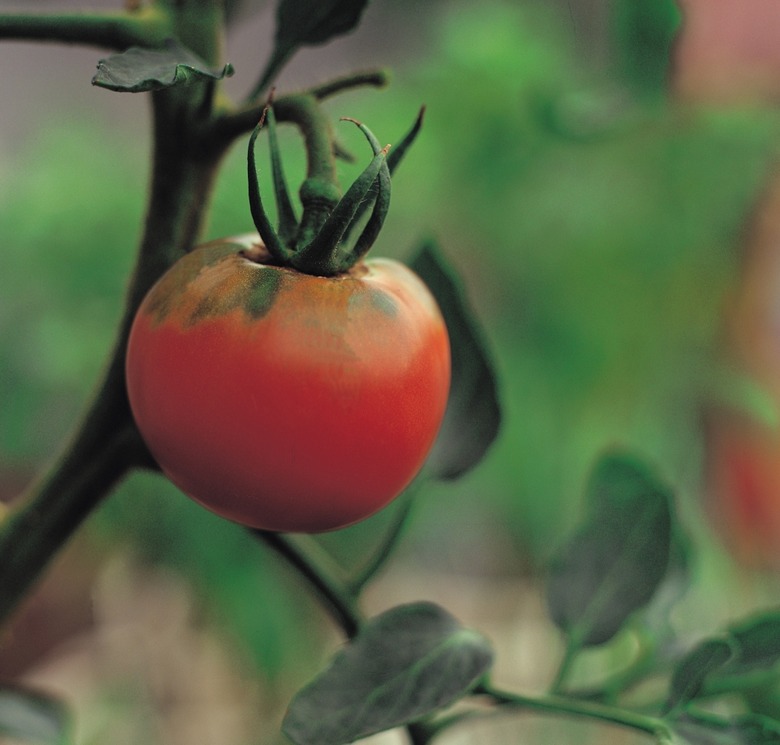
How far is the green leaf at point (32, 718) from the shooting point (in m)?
0.36

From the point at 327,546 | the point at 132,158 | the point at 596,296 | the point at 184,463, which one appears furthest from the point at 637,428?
the point at 184,463

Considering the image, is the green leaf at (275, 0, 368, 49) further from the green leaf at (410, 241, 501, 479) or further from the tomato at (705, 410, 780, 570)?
the tomato at (705, 410, 780, 570)

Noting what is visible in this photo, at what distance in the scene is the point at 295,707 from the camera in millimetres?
231

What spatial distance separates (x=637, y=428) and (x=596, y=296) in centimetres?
13

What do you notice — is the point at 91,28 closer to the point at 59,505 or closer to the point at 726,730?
the point at 59,505

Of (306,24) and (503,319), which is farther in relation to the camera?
(503,319)

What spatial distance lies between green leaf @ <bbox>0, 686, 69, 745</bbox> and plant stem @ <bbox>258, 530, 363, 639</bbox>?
16 centimetres

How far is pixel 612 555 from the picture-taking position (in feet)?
1.07

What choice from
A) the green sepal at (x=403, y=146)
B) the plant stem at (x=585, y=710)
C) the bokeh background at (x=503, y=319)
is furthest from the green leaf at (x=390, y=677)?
the bokeh background at (x=503, y=319)

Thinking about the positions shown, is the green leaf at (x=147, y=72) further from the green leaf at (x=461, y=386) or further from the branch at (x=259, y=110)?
the green leaf at (x=461, y=386)

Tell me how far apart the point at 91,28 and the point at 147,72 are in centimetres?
6

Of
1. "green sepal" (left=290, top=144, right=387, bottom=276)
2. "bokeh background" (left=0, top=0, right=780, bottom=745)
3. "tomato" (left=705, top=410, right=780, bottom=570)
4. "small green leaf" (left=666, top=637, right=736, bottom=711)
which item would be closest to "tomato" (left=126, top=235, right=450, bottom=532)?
"green sepal" (left=290, top=144, right=387, bottom=276)

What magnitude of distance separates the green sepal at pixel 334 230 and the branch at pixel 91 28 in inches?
2.8

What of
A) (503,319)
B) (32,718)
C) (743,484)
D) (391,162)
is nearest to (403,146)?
(391,162)
